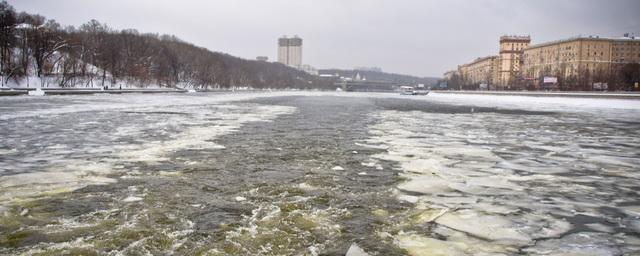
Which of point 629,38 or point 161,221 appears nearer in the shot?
point 161,221

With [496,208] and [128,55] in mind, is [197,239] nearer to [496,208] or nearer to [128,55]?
[496,208]

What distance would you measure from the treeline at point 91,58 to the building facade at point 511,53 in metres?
95.7

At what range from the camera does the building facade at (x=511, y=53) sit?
151375 millimetres

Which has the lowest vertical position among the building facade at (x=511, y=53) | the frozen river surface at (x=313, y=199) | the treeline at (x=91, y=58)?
the frozen river surface at (x=313, y=199)

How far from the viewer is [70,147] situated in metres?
9.72

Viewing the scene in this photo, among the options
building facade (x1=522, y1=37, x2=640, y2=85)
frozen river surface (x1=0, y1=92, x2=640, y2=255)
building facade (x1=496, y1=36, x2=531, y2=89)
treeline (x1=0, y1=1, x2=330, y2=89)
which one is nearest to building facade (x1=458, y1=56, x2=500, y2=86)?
building facade (x1=496, y1=36, x2=531, y2=89)

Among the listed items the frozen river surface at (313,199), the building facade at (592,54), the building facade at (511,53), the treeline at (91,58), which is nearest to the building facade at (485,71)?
the building facade at (511,53)

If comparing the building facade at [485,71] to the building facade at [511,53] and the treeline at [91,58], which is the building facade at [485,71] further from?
the treeline at [91,58]

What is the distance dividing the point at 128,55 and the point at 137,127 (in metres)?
92.3

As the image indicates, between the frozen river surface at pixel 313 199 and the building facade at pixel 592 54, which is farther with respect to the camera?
the building facade at pixel 592 54

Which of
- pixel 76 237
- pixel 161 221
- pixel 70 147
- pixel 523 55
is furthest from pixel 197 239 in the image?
pixel 523 55

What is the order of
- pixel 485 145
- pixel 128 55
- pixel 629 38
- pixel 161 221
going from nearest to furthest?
pixel 161 221, pixel 485 145, pixel 128 55, pixel 629 38

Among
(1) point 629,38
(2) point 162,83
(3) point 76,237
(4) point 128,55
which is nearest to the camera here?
(3) point 76,237

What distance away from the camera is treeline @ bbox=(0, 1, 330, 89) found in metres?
68.8
